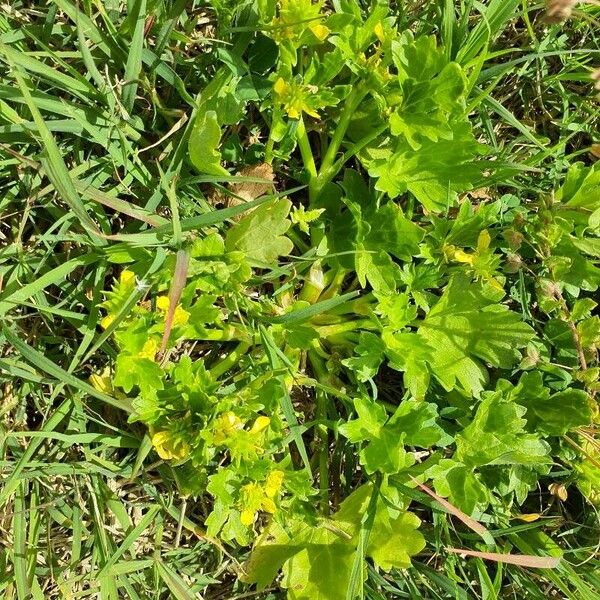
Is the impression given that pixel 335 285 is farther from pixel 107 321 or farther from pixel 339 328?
pixel 107 321

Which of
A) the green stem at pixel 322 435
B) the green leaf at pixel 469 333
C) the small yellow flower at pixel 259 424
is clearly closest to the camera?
the small yellow flower at pixel 259 424

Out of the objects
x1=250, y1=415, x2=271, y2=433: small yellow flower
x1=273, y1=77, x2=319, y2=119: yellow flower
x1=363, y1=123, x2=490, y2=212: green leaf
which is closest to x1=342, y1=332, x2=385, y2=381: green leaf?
x1=250, y1=415, x2=271, y2=433: small yellow flower

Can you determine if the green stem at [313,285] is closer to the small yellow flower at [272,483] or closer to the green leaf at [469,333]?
the green leaf at [469,333]

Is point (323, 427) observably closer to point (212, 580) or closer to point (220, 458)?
point (220, 458)

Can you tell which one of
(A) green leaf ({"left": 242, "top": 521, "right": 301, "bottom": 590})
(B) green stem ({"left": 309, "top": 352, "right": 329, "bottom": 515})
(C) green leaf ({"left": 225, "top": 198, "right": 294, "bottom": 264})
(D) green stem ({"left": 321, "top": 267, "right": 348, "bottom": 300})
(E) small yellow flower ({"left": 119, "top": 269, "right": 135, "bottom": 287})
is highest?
(C) green leaf ({"left": 225, "top": 198, "right": 294, "bottom": 264})

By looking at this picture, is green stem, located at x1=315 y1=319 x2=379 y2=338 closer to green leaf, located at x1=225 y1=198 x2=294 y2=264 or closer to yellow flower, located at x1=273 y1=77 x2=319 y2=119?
green leaf, located at x1=225 y1=198 x2=294 y2=264

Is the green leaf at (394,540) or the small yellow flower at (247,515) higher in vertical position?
the small yellow flower at (247,515)

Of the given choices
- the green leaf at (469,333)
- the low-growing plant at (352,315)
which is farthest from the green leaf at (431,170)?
the green leaf at (469,333)
